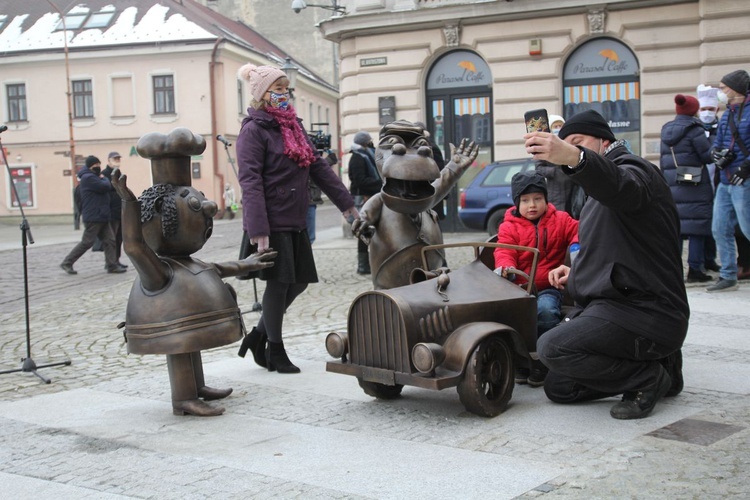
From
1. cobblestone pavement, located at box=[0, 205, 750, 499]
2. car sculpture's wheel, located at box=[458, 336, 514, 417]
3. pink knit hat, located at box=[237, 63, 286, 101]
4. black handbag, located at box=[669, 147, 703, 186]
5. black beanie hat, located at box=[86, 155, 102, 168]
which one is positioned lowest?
cobblestone pavement, located at box=[0, 205, 750, 499]

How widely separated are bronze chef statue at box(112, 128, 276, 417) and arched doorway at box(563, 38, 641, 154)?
14.3 metres

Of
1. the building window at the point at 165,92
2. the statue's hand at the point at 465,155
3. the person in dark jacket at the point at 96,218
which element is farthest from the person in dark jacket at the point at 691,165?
the building window at the point at 165,92

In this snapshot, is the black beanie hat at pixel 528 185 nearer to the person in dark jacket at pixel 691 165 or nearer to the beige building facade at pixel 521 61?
the person in dark jacket at pixel 691 165

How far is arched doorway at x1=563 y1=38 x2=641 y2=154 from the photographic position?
18.7 metres

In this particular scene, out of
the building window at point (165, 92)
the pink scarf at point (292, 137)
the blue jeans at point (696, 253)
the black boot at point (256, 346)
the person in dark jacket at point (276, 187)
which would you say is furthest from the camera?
the building window at point (165, 92)

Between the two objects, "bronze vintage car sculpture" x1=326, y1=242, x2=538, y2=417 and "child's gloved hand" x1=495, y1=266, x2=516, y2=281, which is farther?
"child's gloved hand" x1=495, y1=266, x2=516, y2=281

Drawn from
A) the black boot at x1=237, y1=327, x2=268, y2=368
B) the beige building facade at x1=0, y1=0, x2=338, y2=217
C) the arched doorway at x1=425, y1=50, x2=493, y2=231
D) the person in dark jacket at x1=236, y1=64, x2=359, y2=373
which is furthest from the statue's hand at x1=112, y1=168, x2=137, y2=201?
the beige building facade at x1=0, y1=0, x2=338, y2=217

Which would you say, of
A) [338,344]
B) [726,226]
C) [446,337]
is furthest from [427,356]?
[726,226]

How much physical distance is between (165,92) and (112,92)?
7.23 feet

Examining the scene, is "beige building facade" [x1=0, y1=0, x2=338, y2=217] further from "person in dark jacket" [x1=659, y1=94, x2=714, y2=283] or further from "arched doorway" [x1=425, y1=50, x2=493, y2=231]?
"person in dark jacket" [x1=659, y1=94, x2=714, y2=283]

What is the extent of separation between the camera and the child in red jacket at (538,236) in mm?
6086

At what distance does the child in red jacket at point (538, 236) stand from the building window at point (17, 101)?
3819 centimetres

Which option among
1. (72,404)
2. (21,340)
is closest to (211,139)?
(21,340)

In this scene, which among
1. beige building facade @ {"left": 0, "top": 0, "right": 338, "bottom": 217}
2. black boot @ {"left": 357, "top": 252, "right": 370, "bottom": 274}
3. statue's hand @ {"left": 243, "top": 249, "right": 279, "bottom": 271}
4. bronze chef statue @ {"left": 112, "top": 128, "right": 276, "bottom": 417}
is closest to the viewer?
bronze chef statue @ {"left": 112, "top": 128, "right": 276, "bottom": 417}
